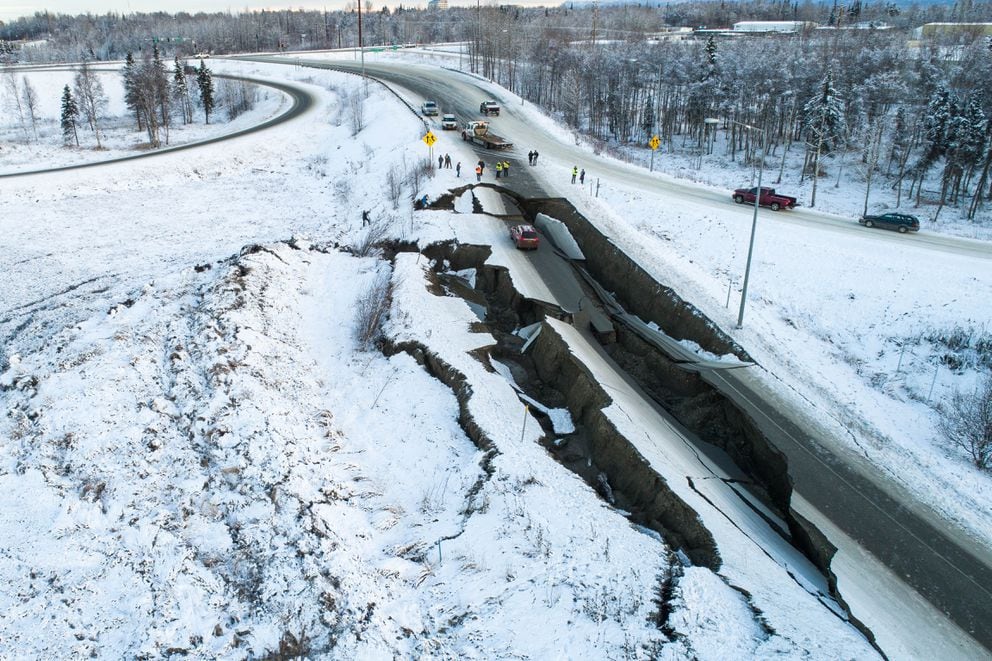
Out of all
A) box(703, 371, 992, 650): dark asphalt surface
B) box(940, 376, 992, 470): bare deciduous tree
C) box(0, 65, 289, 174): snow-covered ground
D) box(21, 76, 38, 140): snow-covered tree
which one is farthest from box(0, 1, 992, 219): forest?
box(703, 371, 992, 650): dark asphalt surface

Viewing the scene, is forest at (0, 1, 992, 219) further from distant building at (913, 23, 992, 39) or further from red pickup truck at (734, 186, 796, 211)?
red pickup truck at (734, 186, 796, 211)

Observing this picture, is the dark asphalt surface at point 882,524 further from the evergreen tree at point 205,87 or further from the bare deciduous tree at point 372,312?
the evergreen tree at point 205,87

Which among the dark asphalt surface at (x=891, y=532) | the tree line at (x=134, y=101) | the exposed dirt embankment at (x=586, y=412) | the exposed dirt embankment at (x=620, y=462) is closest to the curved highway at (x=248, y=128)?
the tree line at (x=134, y=101)

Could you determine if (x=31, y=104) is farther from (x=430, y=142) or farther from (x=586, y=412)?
(x=586, y=412)

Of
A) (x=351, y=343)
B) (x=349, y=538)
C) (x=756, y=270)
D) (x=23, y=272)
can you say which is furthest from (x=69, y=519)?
(x=756, y=270)

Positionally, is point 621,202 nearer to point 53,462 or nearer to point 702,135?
point 53,462

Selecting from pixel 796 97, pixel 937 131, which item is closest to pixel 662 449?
pixel 937 131
